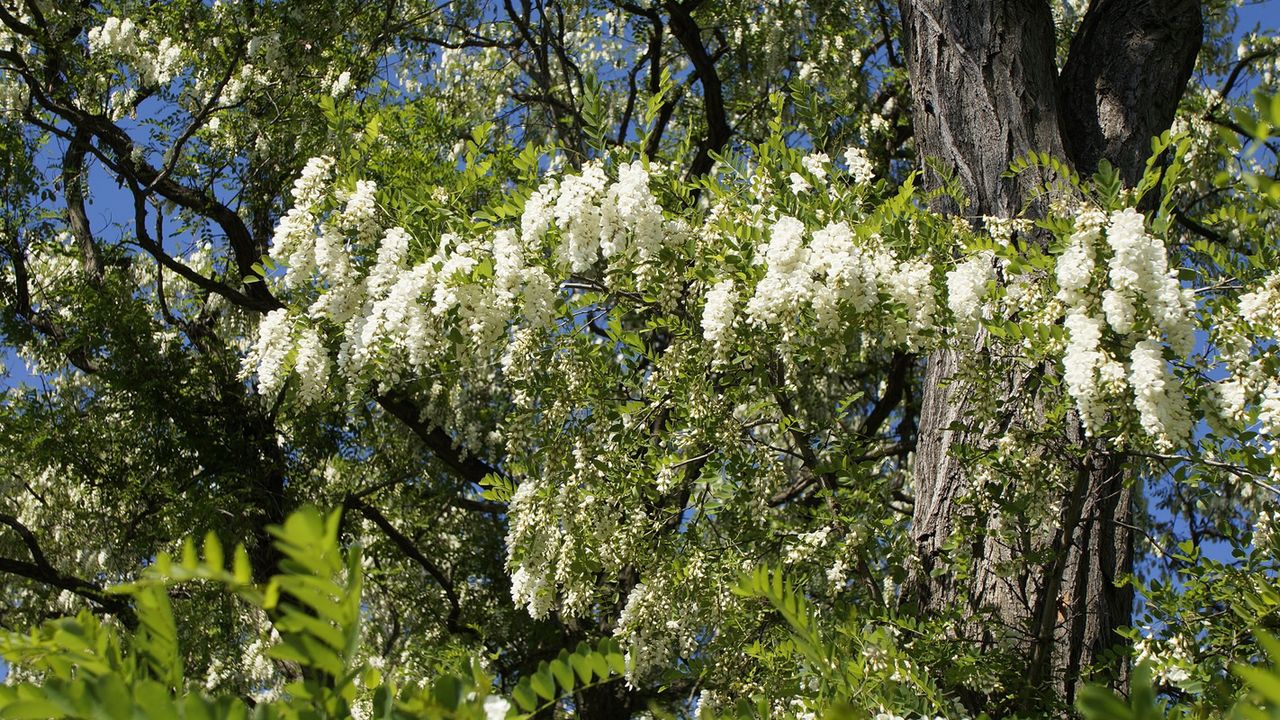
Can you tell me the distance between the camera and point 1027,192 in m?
3.67

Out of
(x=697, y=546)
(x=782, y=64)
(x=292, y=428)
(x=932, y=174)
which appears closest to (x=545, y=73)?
(x=782, y=64)

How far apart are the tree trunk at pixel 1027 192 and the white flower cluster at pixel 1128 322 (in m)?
0.56

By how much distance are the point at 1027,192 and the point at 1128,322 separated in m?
1.40

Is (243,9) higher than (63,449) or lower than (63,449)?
higher

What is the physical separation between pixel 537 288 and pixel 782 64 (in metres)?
5.69

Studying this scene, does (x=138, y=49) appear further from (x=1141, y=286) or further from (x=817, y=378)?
(x=1141, y=286)

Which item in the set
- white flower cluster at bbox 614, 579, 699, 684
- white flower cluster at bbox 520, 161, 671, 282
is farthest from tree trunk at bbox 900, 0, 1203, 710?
white flower cluster at bbox 520, 161, 671, 282

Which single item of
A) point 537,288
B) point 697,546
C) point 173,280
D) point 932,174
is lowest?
point 697,546

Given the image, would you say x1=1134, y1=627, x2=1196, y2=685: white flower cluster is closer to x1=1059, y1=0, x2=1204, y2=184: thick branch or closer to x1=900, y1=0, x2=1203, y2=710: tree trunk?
x1=900, y1=0, x2=1203, y2=710: tree trunk

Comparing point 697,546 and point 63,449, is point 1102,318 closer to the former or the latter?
point 697,546

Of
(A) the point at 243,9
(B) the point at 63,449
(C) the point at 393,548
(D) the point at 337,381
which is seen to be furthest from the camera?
(C) the point at 393,548

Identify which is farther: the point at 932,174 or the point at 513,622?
the point at 513,622

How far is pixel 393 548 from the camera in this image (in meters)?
8.66

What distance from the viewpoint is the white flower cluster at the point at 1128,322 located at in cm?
232
